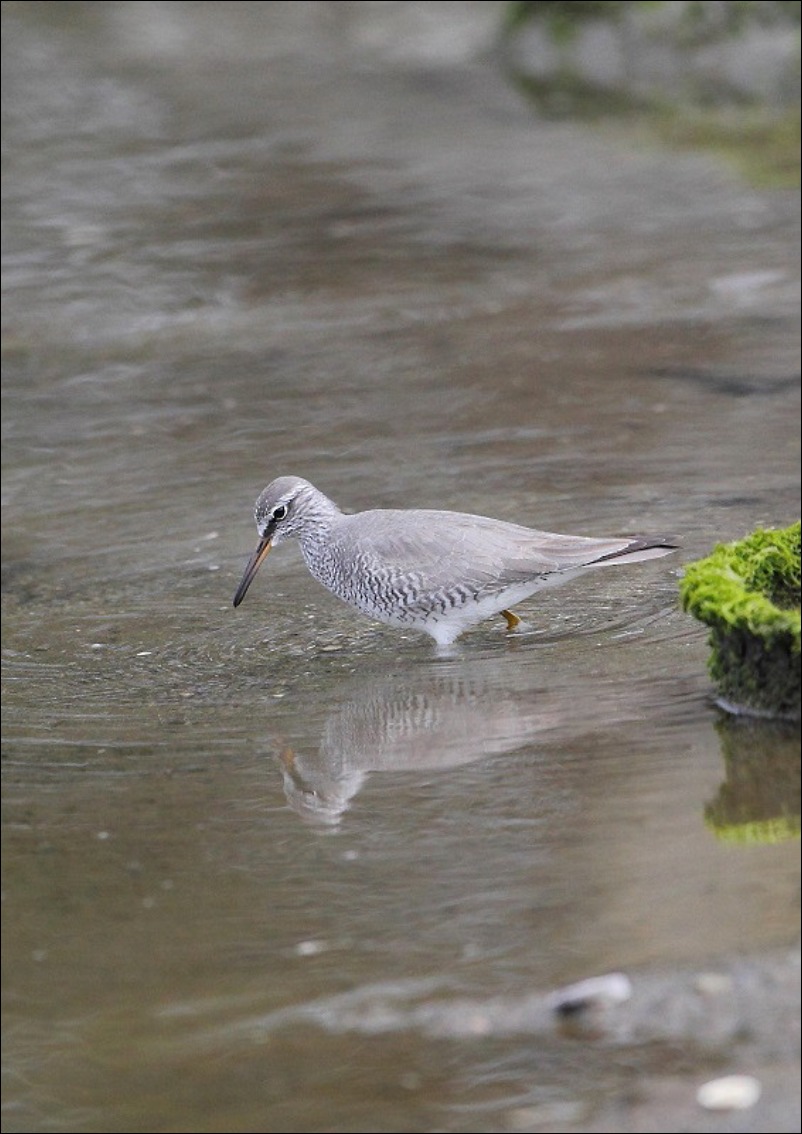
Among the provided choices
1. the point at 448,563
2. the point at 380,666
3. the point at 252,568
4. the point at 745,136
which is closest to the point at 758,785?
the point at 448,563

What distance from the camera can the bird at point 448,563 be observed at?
8.09 meters

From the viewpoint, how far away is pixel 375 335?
1414cm

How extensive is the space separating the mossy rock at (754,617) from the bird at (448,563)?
79 cm

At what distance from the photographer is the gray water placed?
5.24 m

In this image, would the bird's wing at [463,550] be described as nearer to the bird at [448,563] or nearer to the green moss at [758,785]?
the bird at [448,563]

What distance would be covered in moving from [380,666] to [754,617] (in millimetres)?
2246

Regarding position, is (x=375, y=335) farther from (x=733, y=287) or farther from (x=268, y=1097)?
(x=268, y=1097)

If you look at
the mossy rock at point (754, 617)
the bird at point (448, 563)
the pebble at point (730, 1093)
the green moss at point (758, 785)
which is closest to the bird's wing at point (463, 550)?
the bird at point (448, 563)

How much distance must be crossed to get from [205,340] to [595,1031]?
986 centimetres

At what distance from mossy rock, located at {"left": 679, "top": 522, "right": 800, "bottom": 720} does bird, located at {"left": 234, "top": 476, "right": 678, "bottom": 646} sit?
785mm

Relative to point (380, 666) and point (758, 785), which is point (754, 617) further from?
point (380, 666)

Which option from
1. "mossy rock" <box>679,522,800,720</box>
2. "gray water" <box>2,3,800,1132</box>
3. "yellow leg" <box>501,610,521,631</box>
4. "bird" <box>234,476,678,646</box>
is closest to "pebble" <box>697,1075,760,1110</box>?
"gray water" <box>2,3,800,1132</box>

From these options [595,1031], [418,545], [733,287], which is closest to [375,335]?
[733,287]

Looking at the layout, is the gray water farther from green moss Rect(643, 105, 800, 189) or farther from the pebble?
green moss Rect(643, 105, 800, 189)
